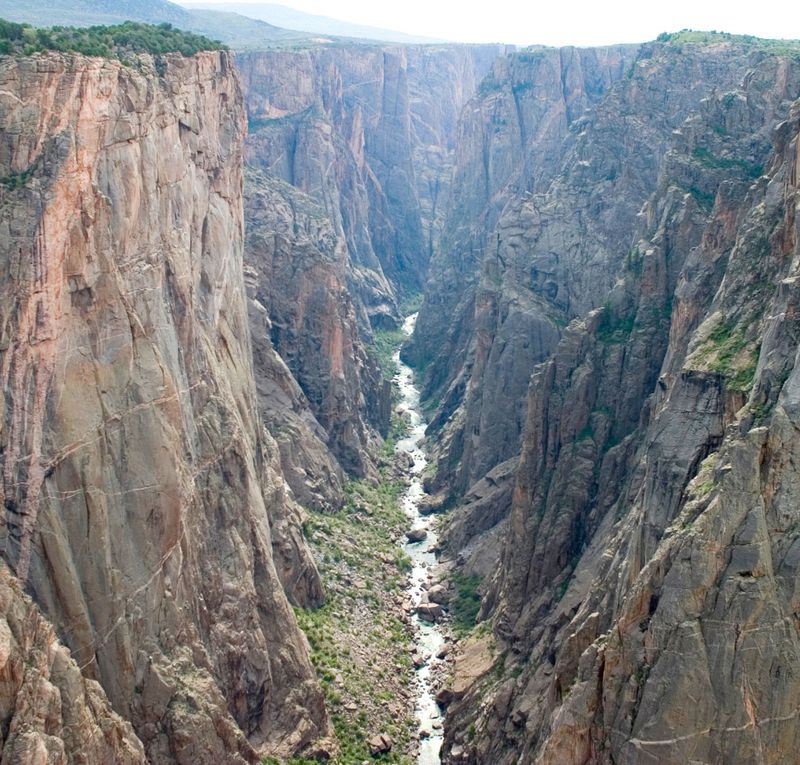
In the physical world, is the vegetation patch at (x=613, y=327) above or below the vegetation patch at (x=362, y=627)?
above

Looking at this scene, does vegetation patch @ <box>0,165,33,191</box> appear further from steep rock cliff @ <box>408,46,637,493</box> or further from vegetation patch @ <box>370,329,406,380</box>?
vegetation patch @ <box>370,329,406,380</box>

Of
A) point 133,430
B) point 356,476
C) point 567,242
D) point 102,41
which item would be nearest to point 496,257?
point 567,242

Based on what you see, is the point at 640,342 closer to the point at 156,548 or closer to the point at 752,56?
the point at 156,548

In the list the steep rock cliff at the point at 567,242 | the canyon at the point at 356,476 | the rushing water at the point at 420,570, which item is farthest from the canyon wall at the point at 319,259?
the steep rock cliff at the point at 567,242

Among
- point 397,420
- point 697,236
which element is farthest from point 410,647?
point 397,420

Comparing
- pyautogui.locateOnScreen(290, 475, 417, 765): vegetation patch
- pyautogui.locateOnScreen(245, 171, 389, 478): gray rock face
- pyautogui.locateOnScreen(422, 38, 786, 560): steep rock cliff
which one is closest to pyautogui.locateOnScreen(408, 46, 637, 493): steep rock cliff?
pyautogui.locateOnScreen(422, 38, 786, 560): steep rock cliff

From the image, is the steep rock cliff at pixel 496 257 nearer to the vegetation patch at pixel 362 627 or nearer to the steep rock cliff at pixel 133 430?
the vegetation patch at pixel 362 627
